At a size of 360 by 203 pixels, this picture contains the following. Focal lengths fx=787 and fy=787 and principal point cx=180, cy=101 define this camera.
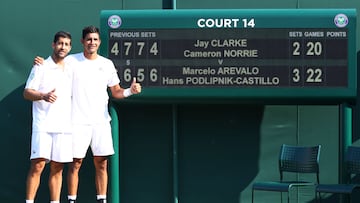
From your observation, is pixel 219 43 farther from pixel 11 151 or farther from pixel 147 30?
pixel 11 151

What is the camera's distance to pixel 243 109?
366 inches

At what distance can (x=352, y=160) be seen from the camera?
856 cm

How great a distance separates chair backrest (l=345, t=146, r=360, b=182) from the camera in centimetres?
853

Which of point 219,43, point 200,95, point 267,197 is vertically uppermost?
point 219,43

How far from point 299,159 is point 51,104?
2795 mm

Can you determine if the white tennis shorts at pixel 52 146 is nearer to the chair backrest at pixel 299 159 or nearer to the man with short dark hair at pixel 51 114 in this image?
the man with short dark hair at pixel 51 114

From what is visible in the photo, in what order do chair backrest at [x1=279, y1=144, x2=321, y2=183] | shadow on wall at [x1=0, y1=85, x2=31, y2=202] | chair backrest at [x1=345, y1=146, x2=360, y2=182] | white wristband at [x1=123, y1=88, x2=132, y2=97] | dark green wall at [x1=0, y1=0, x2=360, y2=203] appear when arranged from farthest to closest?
1. shadow on wall at [x1=0, y1=85, x2=31, y2=202]
2. dark green wall at [x1=0, y1=0, x2=360, y2=203]
3. chair backrest at [x1=279, y1=144, x2=321, y2=183]
4. chair backrest at [x1=345, y1=146, x2=360, y2=182]
5. white wristband at [x1=123, y1=88, x2=132, y2=97]

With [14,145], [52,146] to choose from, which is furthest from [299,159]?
[14,145]

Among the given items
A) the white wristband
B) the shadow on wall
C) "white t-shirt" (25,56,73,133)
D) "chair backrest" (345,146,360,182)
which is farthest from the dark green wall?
"white t-shirt" (25,56,73,133)

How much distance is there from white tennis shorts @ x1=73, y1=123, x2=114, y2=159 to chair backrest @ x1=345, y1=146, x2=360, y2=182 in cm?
257

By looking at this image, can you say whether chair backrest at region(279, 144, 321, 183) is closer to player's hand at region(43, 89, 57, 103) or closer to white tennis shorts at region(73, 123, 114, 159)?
white tennis shorts at region(73, 123, 114, 159)

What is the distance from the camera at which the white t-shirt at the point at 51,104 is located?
26.5 ft

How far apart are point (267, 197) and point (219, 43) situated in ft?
6.61

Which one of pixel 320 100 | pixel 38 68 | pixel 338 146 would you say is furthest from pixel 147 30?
pixel 338 146
